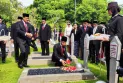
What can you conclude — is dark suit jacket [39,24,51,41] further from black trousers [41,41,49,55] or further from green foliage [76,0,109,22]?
green foliage [76,0,109,22]

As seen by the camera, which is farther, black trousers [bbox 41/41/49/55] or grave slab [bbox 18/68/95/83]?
black trousers [bbox 41/41/49/55]

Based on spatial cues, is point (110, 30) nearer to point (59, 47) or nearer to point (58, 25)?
point (59, 47)

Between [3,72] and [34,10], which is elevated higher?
[34,10]

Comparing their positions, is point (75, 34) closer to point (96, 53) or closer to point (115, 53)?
point (96, 53)

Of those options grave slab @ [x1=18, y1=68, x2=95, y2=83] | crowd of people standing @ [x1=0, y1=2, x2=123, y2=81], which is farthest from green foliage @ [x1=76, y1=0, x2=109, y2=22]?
grave slab @ [x1=18, y1=68, x2=95, y2=83]

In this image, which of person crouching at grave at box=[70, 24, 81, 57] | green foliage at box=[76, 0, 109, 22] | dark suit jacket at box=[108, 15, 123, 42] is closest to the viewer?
dark suit jacket at box=[108, 15, 123, 42]

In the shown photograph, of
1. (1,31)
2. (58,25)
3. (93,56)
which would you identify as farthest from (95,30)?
(58,25)

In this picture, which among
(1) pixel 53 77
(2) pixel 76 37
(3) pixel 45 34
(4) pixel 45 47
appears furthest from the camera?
(2) pixel 76 37

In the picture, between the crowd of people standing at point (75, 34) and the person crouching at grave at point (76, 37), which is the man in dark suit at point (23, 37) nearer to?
the crowd of people standing at point (75, 34)

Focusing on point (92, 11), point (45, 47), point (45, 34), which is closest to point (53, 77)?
point (45, 34)

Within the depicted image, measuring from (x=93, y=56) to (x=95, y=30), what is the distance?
1.37m

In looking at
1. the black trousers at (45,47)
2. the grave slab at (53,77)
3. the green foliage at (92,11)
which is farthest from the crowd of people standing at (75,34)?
the green foliage at (92,11)

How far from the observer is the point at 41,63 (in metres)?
12.6

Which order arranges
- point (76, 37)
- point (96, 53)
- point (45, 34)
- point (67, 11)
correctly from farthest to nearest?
point (67, 11) → point (76, 37) → point (45, 34) → point (96, 53)
